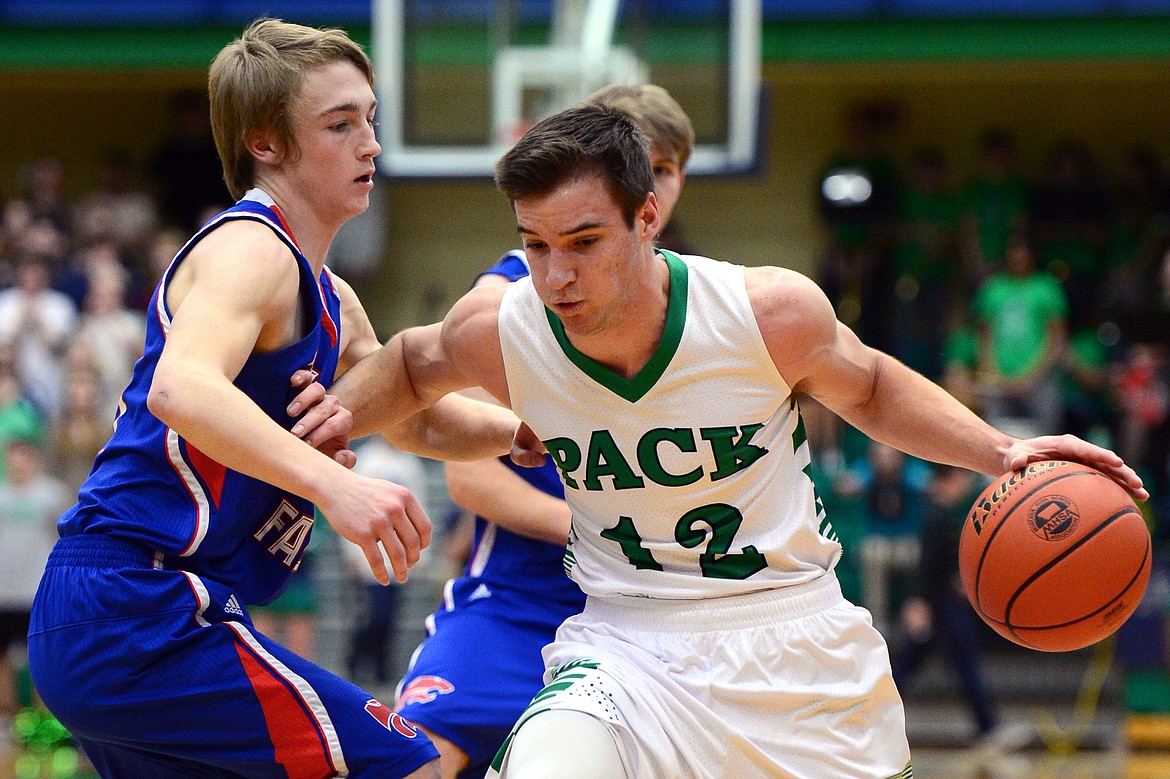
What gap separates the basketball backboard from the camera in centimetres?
875

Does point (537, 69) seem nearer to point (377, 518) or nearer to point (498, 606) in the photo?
point (498, 606)

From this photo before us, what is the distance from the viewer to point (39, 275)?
11469 millimetres

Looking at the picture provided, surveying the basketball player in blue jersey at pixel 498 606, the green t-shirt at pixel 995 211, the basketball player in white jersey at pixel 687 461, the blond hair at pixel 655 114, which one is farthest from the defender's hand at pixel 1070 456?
the green t-shirt at pixel 995 211

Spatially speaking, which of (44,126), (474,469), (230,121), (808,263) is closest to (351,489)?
(230,121)

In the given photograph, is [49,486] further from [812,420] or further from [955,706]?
[955,706]

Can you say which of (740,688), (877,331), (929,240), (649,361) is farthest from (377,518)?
(929,240)

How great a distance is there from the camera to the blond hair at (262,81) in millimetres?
3256

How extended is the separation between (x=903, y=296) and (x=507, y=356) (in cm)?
1070

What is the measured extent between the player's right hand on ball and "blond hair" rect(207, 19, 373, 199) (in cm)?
101

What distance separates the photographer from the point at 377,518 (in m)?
2.62

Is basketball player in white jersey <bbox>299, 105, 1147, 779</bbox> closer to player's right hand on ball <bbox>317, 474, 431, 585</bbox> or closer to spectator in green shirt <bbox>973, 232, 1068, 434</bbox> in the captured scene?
player's right hand on ball <bbox>317, 474, 431, 585</bbox>

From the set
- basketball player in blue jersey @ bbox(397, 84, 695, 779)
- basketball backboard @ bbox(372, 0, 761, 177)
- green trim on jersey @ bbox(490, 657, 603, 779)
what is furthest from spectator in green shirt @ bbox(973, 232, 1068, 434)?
green trim on jersey @ bbox(490, 657, 603, 779)

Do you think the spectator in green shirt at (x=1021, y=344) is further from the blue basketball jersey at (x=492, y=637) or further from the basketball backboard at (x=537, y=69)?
the blue basketball jersey at (x=492, y=637)

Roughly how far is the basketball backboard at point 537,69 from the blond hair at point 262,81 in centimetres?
519
